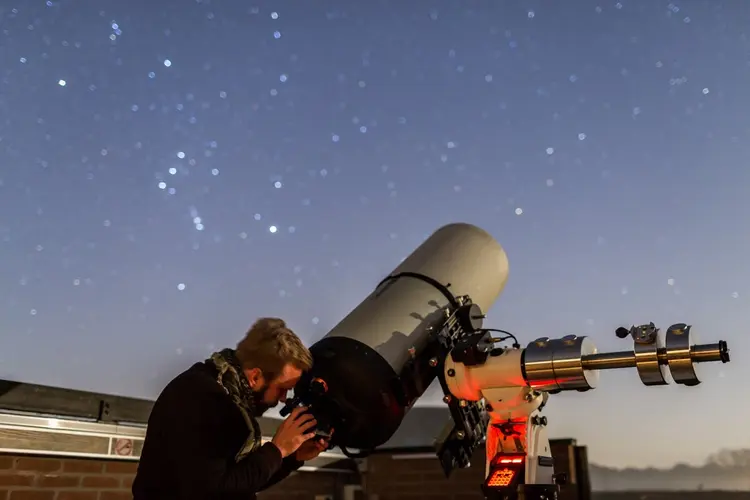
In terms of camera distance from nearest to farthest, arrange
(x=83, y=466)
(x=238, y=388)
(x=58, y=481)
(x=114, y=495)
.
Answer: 1. (x=238, y=388)
2. (x=58, y=481)
3. (x=83, y=466)
4. (x=114, y=495)

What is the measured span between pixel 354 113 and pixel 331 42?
53 cm

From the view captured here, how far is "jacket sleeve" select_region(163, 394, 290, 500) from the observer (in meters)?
2.03

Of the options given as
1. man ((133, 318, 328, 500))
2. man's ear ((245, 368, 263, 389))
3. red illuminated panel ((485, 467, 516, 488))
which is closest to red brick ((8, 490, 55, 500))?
man ((133, 318, 328, 500))

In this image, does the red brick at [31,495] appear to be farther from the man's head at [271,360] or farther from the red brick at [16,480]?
the man's head at [271,360]

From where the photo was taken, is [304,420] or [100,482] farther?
[100,482]

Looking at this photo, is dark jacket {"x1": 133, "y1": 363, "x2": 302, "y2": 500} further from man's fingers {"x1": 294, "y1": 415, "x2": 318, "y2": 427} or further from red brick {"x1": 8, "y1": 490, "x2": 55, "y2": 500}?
red brick {"x1": 8, "y1": 490, "x2": 55, "y2": 500}

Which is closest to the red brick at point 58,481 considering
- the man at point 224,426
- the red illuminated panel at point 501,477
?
the man at point 224,426

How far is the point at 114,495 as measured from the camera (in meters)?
3.71

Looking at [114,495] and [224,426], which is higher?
[224,426]

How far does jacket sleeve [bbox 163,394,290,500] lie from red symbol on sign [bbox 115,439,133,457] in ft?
5.94

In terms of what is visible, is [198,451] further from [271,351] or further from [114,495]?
[114,495]

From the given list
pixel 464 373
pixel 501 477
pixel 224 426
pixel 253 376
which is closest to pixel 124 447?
pixel 253 376

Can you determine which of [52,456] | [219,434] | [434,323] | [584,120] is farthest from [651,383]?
[584,120]

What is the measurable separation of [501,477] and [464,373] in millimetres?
373
